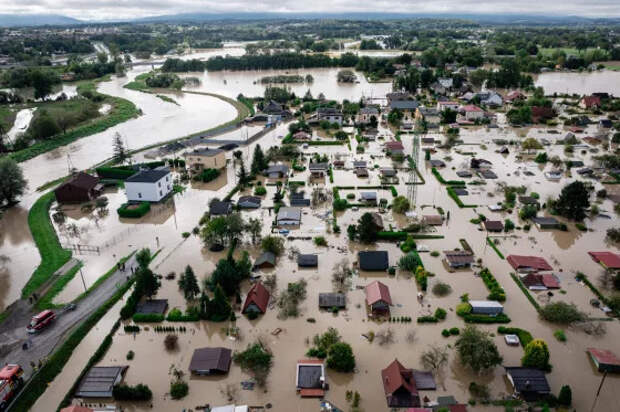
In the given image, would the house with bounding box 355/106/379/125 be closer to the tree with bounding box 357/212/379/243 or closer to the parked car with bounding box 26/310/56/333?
the tree with bounding box 357/212/379/243

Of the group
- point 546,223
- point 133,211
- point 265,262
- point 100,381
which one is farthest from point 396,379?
point 133,211

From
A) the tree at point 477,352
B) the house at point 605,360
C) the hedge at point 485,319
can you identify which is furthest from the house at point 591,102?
the tree at point 477,352

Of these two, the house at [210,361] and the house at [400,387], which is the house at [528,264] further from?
the house at [210,361]

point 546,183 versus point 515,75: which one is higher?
point 515,75

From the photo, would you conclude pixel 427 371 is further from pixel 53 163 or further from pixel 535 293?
pixel 53 163

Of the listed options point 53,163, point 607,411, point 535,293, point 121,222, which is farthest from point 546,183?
point 53,163

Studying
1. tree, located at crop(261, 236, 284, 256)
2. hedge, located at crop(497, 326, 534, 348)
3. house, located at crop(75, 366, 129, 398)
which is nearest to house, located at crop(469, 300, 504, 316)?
hedge, located at crop(497, 326, 534, 348)

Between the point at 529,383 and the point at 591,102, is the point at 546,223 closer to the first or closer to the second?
the point at 529,383

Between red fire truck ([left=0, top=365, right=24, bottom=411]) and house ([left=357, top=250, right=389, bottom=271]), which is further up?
house ([left=357, top=250, right=389, bottom=271])

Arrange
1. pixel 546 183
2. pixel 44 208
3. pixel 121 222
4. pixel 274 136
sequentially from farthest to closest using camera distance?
1. pixel 274 136
2. pixel 546 183
3. pixel 44 208
4. pixel 121 222
